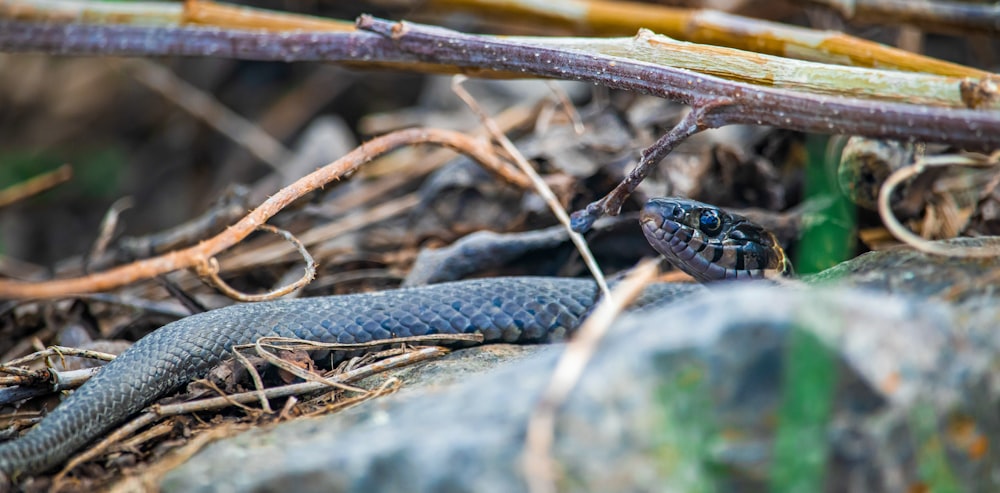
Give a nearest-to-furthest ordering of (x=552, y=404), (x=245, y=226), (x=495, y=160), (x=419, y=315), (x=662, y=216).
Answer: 1. (x=552, y=404)
2. (x=245, y=226)
3. (x=419, y=315)
4. (x=662, y=216)
5. (x=495, y=160)

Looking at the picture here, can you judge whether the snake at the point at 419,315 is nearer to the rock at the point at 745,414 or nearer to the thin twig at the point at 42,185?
the rock at the point at 745,414

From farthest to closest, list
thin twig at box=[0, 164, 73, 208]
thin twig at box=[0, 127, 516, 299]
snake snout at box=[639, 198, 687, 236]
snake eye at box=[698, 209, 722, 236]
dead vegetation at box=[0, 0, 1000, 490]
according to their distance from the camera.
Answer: thin twig at box=[0, 164, 73, 208] → snake eye at box=[698, 209, 722, 236] → snake snout at box=[639, 198, 687, 236] → dead vegetation at box=[0, 0, 1000, 490] → thin twig at box=[0, 127, 516, 299]

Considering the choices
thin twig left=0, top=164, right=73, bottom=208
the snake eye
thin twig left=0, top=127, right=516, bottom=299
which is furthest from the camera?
thin twig left=0, top=164, right=73, bottom=208

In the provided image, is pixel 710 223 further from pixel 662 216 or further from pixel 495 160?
pixel 495 160

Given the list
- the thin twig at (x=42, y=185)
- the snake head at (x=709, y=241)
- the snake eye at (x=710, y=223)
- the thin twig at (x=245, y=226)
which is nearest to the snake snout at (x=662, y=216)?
the snake head at (x=709, y=241)

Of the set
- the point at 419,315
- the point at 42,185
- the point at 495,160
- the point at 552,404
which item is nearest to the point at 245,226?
the point at 419,315

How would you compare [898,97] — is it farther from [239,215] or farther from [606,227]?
[239,215]

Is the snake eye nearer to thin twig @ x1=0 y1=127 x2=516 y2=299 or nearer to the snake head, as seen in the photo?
the snake head

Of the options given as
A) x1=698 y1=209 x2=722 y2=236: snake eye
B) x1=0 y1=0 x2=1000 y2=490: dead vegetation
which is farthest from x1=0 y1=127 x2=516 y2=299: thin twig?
x1=698 y1=209 x2=722 y2=236: snake eye
